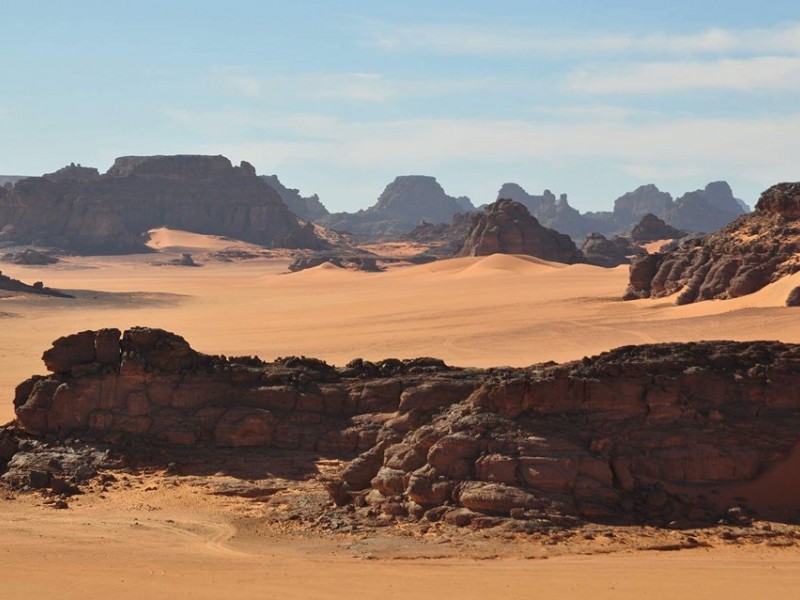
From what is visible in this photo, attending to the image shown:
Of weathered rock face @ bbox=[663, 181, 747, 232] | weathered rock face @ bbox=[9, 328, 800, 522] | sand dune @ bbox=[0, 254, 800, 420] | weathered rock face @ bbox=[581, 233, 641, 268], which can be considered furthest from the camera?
weathered rock face @ bbox=[663, 181, 747, 232]

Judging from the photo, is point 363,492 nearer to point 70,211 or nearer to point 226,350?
point 226,350

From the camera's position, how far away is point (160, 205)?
13212 cm

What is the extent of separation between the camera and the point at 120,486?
18062 mm

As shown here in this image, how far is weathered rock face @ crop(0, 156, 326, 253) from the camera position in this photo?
12025 centimetres

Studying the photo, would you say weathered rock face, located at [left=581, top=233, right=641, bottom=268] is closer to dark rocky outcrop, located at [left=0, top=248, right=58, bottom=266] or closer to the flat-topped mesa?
dark rocky outcrop, located at [left=0, top=248, right=58, bottom=266]

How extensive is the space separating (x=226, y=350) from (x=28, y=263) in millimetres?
68479

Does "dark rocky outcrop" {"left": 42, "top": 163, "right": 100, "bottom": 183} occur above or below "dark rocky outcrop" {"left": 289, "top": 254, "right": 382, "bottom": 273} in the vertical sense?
above

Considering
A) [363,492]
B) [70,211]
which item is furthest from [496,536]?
[70,211]

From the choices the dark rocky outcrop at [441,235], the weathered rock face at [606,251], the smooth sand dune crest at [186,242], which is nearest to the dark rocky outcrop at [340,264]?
the weathered rock face at [606,251]

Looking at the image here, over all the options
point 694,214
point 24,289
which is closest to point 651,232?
point 24,289

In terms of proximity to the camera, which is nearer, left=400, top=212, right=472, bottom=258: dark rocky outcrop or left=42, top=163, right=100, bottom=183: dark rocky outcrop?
left=400, top=212, right=472, bottom=258: dark rocky outcrop

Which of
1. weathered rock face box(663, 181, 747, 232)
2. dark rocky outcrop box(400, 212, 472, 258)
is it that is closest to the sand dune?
dark rocky outcrop box(400, 212, 472, 258)

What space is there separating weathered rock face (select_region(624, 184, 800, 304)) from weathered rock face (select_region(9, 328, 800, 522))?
26854 millimetres

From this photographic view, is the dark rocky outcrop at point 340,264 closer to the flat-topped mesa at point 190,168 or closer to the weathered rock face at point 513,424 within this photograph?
the flat-topped mesa at point 190,168
